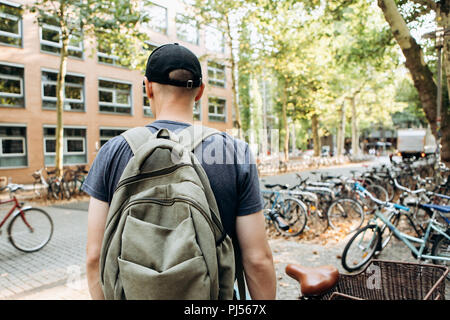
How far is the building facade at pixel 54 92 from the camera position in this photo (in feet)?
58.1

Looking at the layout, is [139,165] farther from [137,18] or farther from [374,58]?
[374,58]

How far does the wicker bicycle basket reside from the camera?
2305 millimetres

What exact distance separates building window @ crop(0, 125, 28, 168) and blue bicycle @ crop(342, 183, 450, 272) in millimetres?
18449

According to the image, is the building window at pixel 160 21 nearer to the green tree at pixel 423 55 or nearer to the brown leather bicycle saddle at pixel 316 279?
the green tree at pixel 423 55

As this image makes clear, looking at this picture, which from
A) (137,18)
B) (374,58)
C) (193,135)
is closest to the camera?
(193,135)

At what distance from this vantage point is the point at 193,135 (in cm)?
129

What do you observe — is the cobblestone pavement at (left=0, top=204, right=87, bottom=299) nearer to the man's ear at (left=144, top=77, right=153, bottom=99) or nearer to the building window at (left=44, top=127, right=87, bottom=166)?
the man's ear at (left=144, top=77, right=153, bottom=99)

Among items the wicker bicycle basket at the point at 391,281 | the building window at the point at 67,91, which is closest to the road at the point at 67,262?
the wicker bicycle basket at the point at 391,281

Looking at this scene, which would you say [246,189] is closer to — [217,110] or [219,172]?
[219,172]

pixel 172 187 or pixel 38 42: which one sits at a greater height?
pixel 38 42

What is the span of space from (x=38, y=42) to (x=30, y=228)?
16.2 m

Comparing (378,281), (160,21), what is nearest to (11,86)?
(160,21)

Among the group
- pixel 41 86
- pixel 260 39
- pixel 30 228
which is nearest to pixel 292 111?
pixel 260 39

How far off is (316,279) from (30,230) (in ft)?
18.9
